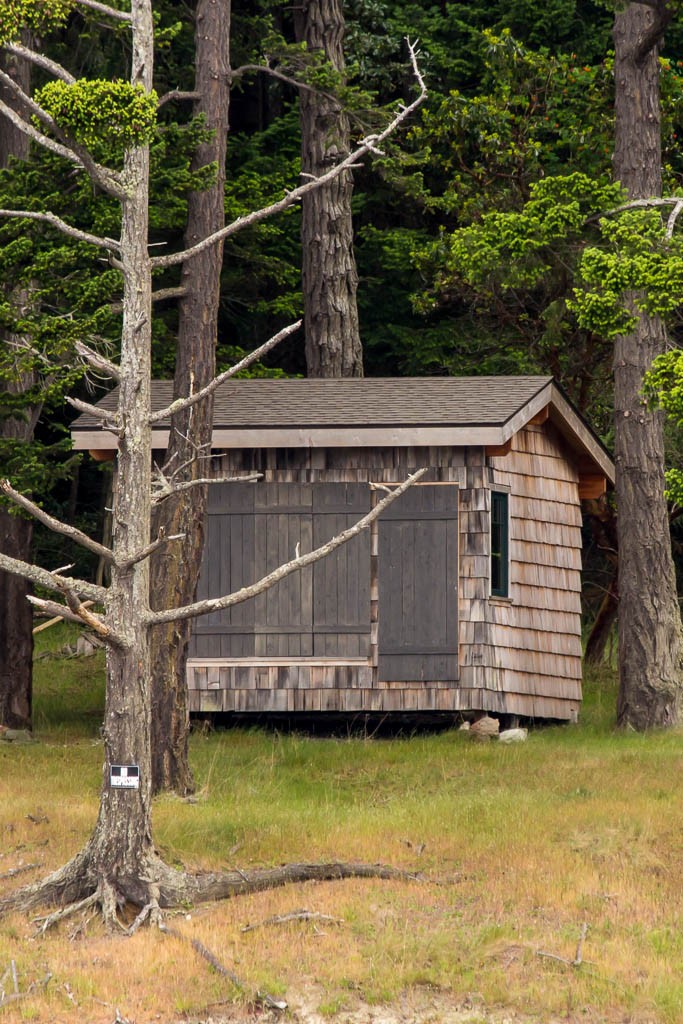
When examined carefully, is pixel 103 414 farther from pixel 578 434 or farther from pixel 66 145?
pixel 578 434

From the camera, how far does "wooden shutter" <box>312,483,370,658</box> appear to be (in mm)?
18484

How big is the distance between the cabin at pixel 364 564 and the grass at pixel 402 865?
713 millimetres

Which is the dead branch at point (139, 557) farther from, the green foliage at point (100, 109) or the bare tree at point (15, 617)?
the bare tree at point (15, 617)

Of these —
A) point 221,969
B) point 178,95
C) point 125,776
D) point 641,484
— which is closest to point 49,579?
point 125,776

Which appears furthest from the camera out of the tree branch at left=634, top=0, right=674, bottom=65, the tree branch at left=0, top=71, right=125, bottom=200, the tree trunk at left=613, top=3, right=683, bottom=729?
the tree trunk at left=613, top=3, right=683, bottom=729

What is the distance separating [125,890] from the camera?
1196cm

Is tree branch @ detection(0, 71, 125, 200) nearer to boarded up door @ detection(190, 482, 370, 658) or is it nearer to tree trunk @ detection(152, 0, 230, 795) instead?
tree trunk @ detection(152, 0, 230, 795)

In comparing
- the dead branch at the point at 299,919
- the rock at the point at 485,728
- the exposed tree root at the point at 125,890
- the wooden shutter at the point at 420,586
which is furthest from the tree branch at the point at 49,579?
the rock at the point at 485,728

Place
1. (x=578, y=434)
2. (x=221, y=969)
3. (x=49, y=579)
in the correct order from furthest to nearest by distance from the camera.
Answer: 1. (x=578, y=434)
2. (x=49, y=579)
3. (x=221, y=969)

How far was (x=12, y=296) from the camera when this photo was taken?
17.6 m

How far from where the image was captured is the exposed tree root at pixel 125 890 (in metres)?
11.7

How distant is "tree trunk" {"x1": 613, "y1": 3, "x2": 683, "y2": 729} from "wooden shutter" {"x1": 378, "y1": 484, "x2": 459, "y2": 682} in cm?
217

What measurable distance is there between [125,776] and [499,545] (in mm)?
8168

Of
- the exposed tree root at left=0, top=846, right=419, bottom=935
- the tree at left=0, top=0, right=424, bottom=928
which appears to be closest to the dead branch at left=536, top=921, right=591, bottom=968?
the tree at left=0, top=0, right=424, bottom=928
